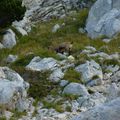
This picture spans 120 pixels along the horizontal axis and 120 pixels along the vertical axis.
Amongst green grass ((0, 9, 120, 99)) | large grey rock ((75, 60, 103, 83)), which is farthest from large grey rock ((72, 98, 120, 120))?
large grey rock ((75, 60, 103, 83))

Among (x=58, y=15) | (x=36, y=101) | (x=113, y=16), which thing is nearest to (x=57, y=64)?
(x=36, y=101)

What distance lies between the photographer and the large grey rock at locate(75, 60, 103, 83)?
55.5 feet

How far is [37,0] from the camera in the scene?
35875mm

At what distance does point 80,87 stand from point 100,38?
7855 mm

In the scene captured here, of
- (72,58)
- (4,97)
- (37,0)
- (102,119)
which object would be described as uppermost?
(102,119)

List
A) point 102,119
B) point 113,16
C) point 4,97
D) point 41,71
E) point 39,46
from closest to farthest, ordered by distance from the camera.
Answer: point 102,119
point 4,97
point 41,71
point 39,46
point 113,16

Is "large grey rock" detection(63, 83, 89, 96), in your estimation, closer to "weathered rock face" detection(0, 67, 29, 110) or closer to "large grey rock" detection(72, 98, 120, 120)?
"weathered rock face" detection(0, 67, 29, 110)

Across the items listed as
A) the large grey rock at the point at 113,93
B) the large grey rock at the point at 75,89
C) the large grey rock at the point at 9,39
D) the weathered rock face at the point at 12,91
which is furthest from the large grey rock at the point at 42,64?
the large grey rock at the point at 113,93

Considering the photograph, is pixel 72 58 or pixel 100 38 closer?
pixel 72 58

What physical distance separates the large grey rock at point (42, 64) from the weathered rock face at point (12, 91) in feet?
7.05

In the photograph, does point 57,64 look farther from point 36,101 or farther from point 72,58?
point 36,101

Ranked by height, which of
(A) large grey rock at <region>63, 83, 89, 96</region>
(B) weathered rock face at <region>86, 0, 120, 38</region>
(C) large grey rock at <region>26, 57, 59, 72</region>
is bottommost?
(B) weathered rock face at <region>86, 0, 120, 38</region>

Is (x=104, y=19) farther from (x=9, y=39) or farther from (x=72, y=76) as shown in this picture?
(x=72, y=76)

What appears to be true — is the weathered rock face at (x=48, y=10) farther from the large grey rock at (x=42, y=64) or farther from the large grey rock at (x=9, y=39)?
the large grey rock at (x=42, y=64)
